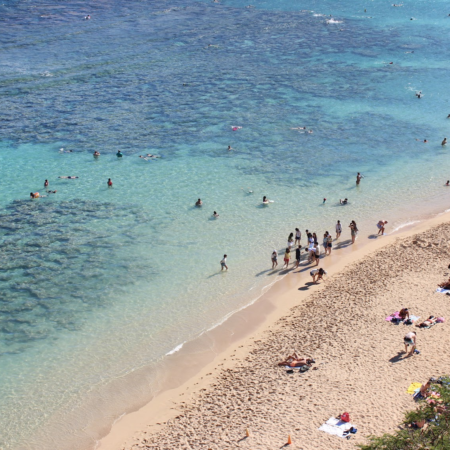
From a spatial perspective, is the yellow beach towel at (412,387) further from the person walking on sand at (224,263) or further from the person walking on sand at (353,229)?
the person walking on sand at (353,229)

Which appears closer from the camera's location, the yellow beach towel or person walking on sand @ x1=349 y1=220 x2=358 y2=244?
the yellow beach towel

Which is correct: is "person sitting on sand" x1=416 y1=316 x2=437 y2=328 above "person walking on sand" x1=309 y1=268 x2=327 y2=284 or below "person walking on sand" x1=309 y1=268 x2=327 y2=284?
below

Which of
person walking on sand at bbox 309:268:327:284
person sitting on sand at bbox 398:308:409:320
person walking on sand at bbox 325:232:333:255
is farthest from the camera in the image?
person walking on sand at bbox 325:232:333:255

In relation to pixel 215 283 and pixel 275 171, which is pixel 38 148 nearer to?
pixel 275 171

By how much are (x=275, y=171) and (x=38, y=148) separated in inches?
691

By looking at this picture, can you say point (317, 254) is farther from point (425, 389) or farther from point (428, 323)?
point (425, 389)

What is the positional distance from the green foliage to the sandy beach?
1450 mm

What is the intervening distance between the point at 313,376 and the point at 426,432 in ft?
17.8

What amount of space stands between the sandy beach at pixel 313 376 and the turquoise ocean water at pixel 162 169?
81.0 inches

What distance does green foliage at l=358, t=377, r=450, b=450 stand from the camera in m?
14.9

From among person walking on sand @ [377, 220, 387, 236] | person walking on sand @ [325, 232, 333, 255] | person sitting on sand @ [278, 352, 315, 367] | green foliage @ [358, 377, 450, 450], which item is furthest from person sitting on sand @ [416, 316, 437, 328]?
person walking on sand @ [377, 220, 387, 236]

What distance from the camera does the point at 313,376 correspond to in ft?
66.7

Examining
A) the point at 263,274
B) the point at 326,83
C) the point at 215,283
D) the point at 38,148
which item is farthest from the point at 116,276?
the point at 326,83

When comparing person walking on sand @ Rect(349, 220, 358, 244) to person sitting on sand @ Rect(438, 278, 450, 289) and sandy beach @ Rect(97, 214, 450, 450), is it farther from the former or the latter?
person sitting on sand @ Rect(438, 278, 450, 289)
